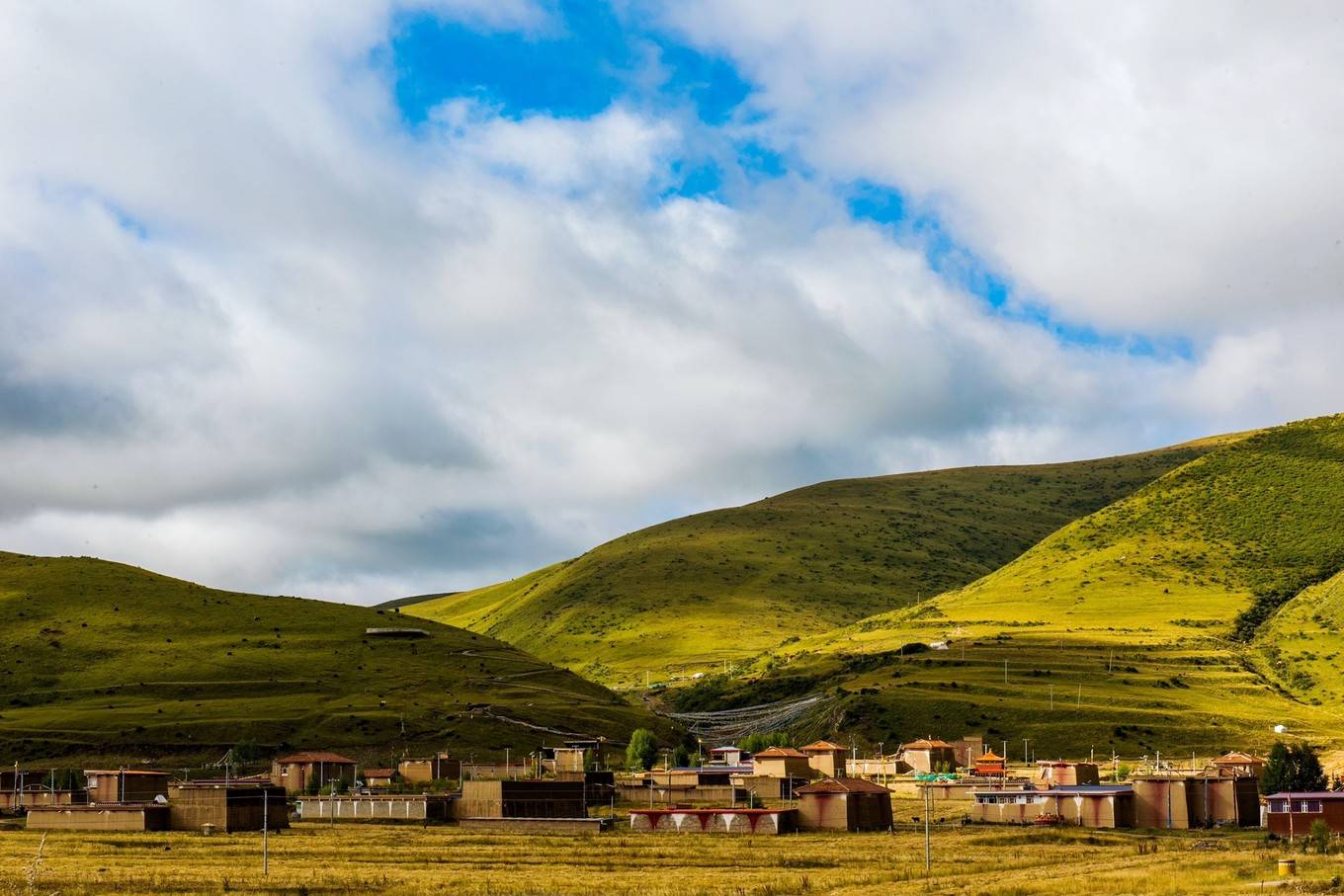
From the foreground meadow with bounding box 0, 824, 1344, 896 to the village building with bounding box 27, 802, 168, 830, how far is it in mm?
2814

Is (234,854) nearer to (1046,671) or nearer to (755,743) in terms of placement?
(755,743)

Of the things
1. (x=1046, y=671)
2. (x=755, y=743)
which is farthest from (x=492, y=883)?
(x=1046, y=671)

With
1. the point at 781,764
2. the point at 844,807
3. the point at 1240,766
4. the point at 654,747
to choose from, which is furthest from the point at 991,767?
the point at 654,747

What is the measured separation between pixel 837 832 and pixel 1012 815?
1543 cm

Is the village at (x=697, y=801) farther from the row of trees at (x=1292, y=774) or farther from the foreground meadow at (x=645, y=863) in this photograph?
the foreground meadow at (x=645, y=863)

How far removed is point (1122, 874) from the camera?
73812mm

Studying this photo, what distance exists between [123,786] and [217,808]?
43.6 ft

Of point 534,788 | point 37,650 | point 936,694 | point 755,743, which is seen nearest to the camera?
point 534,788

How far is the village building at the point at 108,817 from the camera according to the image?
105938 millimetres

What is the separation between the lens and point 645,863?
3383 inches

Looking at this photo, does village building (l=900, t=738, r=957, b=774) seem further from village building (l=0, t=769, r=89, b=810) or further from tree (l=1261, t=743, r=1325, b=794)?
village building (l=0, t=769, r=89, b=810)

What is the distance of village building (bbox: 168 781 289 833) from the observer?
106 meters

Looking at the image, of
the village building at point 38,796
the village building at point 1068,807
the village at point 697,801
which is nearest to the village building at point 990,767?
the village at point 697,801

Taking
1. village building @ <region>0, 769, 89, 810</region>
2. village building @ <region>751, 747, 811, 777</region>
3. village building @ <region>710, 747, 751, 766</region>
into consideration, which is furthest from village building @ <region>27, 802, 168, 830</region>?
village building @ <region>710, 747, 751, 766</region>
